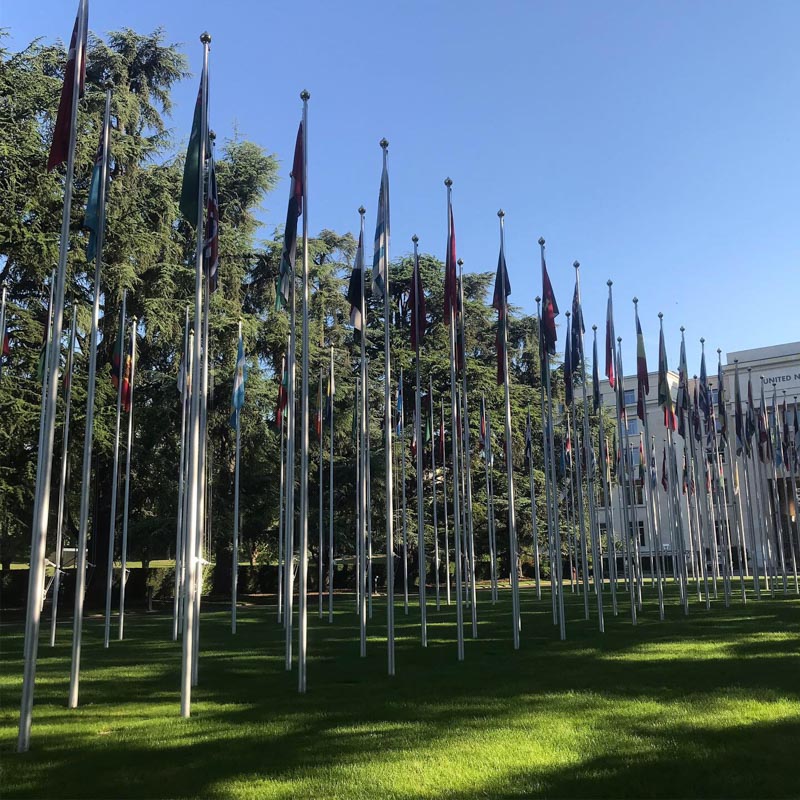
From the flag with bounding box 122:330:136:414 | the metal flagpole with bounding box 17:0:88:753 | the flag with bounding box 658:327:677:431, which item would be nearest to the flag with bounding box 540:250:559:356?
the flag with bounding box 658:327:677:431

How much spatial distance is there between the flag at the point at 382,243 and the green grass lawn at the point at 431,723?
22.5 feet

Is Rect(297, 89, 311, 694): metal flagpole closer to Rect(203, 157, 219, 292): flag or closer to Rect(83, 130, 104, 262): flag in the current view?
Rect(203, 157, 219, 292): flag

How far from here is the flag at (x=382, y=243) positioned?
46.5ft

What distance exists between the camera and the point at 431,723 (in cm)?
915

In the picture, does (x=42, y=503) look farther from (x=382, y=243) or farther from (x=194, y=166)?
(x=382, y=243)

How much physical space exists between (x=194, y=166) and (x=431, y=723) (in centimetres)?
811

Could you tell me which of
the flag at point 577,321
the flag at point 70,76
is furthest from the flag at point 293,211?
the flag at point 577,321

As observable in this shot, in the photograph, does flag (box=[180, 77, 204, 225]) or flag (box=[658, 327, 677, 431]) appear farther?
flag (box=[658, 327, 677, 431])

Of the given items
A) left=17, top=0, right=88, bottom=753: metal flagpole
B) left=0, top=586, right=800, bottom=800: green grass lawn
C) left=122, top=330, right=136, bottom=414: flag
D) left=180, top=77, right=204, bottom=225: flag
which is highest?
left=180, top=77, right=204, bottom=225: flag

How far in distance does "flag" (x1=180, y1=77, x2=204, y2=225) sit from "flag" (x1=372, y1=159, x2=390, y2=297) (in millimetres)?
3794

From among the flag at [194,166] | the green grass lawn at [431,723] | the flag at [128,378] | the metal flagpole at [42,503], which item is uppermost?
the flag at [194,166]

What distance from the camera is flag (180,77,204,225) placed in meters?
11.3

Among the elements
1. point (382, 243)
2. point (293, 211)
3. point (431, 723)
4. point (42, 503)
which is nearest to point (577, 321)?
point (382, 243)

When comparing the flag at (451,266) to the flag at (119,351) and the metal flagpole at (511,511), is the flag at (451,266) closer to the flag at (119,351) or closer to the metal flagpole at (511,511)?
the metal flagpole at (511,511)
